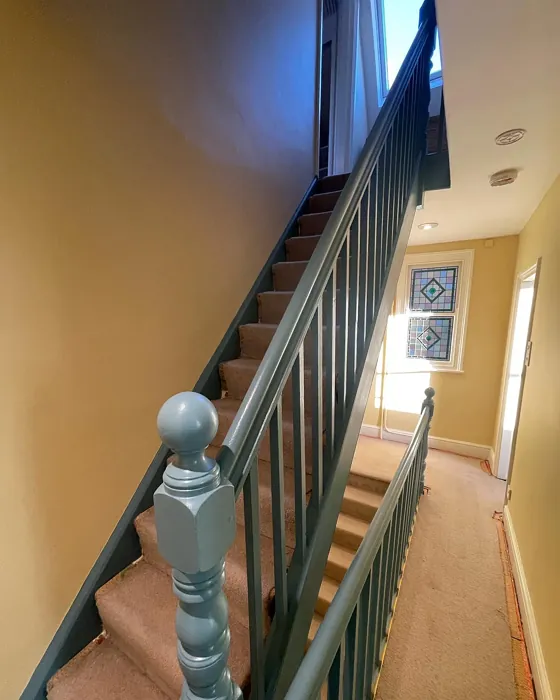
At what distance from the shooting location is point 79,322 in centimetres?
119

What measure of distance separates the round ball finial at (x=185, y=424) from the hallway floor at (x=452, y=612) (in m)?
1.76

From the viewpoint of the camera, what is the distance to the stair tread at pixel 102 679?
3.43ft

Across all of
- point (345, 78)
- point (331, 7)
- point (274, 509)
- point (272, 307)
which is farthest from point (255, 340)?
point (331, 7)

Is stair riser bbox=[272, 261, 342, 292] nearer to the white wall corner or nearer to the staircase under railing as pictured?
the staircase under railing

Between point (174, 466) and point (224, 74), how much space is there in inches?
85.0

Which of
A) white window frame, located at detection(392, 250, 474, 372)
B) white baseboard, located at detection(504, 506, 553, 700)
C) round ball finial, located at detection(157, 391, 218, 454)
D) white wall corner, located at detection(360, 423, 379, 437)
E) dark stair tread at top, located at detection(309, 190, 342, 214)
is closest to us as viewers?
round ball finial, located at detection(157, 391, 218, 454)

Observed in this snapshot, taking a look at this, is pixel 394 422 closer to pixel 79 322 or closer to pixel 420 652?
pixel 420 652

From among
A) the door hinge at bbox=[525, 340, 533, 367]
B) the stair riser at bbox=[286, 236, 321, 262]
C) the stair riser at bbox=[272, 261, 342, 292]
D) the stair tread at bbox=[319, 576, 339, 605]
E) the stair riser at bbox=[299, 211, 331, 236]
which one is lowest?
the stair tread at bbox=[319, 576, 339, 605]

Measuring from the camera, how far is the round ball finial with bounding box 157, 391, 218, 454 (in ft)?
1.49

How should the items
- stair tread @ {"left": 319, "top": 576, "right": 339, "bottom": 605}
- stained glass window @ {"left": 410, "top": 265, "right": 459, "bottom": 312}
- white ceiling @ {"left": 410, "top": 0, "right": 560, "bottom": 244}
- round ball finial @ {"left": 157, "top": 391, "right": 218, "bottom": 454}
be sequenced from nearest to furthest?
round ball finial @ {"left": 157, "top": 391, "right": 218, "bottom": 454} < white ceiling @ {"left": 410, "top": 0, "right": 560, "bottom": 244} < stair tread @ {"left": 319, "top": 576, "right": 339, "bottom": 605} < stained glass window @ {"left": 410, "top": 265, "right": 459, "bottom": 312}

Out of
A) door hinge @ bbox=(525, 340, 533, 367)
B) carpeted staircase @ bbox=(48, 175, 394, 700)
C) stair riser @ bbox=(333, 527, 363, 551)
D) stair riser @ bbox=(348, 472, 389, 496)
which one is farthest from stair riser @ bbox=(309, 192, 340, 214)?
stair riser @ bbox=(333, 527, 363, 551)

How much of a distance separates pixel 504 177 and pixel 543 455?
1566 mm

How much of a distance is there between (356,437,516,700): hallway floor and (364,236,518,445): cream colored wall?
33.6 inches

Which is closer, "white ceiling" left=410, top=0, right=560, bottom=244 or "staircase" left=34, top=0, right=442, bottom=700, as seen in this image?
"staircase" left=34, top=0, right=442, bottom=700
